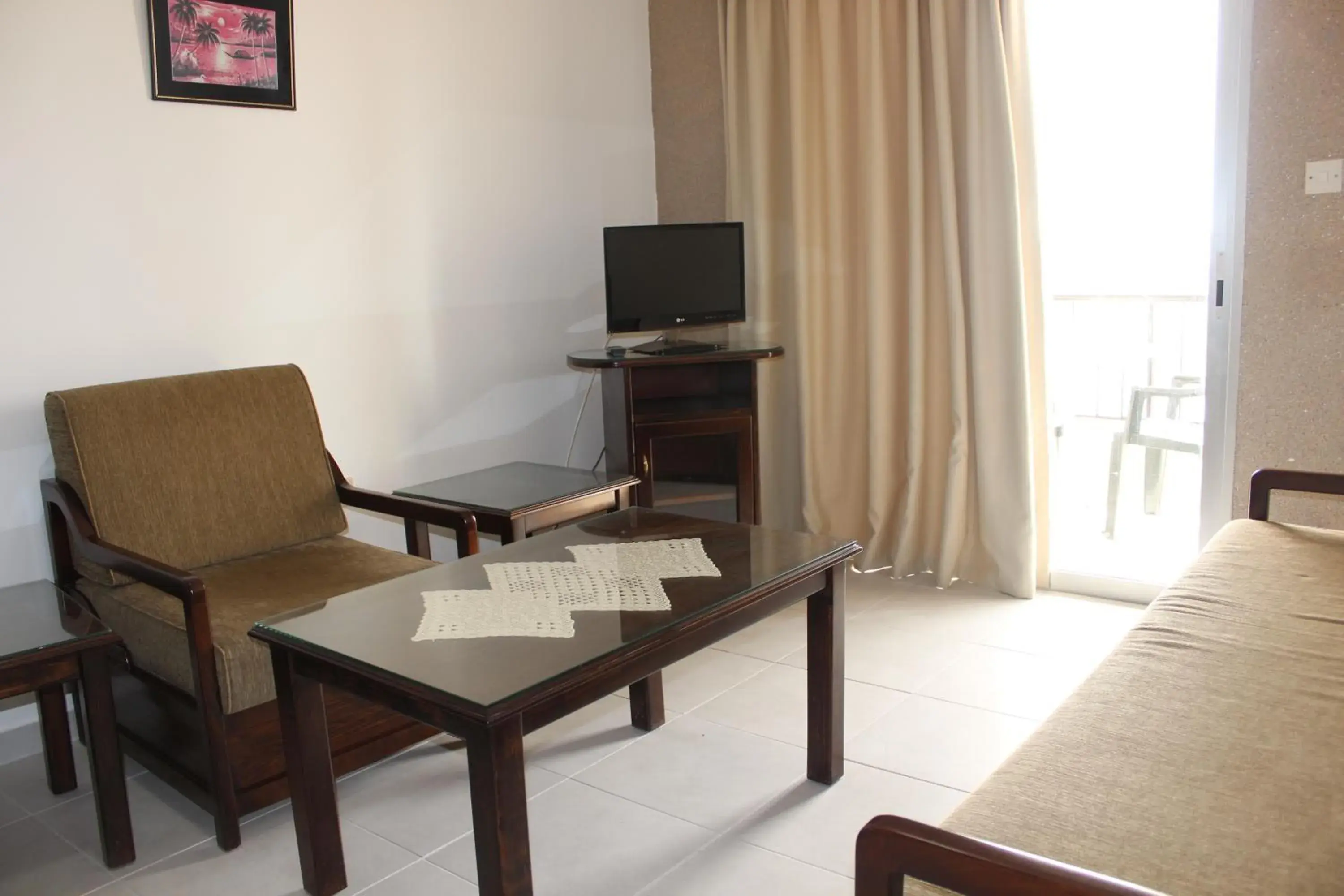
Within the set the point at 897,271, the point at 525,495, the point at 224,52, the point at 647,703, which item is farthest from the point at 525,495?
the point at 897,271

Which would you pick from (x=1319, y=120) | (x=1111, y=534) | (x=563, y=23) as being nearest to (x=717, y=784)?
(x=1111, y=534)

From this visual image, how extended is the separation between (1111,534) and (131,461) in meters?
3.11

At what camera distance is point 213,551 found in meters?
2.67

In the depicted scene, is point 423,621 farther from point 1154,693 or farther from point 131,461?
point 1154,693

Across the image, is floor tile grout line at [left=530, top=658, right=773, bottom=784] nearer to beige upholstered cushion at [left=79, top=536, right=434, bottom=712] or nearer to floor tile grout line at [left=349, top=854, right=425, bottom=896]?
floor tile grout line at [left=349, top=854, right=425, bottom=896]

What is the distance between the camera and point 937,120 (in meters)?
3.43

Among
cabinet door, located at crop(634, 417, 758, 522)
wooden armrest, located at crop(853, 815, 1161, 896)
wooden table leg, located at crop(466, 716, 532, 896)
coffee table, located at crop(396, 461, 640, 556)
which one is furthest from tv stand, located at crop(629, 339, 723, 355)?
wooden armrest, located at crop(853, 815, 1161, 896)

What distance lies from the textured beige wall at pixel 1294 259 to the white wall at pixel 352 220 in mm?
2190

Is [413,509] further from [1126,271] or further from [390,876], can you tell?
[1126,271]

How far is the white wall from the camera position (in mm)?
2613

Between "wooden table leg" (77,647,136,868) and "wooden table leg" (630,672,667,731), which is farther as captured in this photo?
"wooden table leg" (630,672,667,731)

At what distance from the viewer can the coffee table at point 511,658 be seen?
162 centimetres

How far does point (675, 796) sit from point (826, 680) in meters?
0.43

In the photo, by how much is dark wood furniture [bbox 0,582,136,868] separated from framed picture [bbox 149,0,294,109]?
1.39 m
